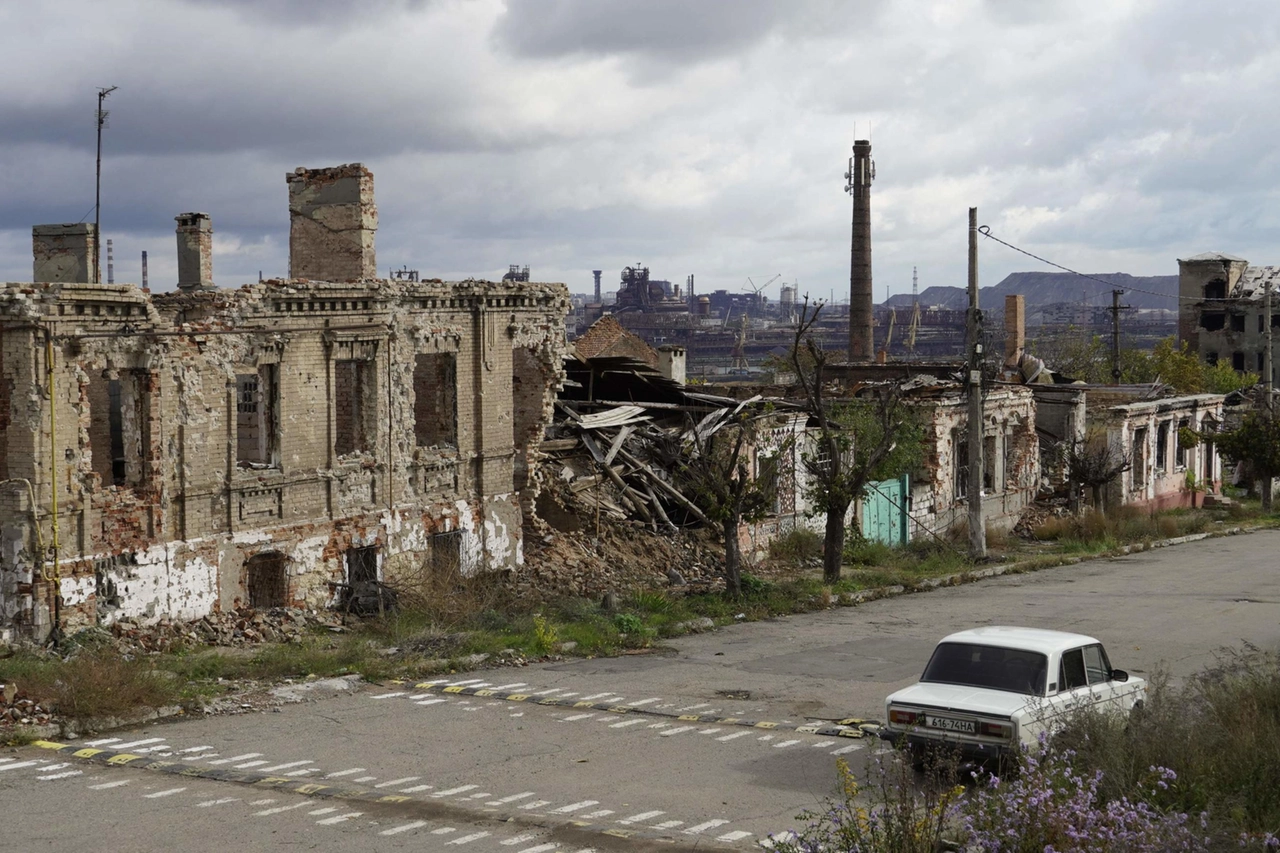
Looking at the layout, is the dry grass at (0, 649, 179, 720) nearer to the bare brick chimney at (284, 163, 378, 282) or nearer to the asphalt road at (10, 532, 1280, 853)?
the asphalt road at (10, 532, 1280, 853)

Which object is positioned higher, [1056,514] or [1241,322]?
[1241,322]

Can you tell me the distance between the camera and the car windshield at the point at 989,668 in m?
12.8

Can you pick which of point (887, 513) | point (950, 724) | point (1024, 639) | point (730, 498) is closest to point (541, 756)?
point (950, 724)

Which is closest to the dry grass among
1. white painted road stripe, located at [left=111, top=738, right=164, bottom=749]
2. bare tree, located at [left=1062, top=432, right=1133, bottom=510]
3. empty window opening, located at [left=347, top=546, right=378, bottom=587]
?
white painted road stripe, located at [left=111, top=738, right=164, bottom=749]

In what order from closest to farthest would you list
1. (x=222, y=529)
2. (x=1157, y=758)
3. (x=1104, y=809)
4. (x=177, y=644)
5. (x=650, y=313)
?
(x=1104, y=809), (x=1157, y=758), (x=177, y=644), (x=222, y=529), (x=650, y=313)

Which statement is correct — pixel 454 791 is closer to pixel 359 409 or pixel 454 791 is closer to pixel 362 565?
pixel 362 565

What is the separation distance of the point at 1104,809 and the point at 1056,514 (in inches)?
1184

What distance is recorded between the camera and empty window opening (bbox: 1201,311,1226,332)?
8881 centimetres

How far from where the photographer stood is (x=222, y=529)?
797 inches

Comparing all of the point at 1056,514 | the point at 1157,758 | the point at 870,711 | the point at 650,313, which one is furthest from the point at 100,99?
the point at 650,313

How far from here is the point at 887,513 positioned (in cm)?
3266

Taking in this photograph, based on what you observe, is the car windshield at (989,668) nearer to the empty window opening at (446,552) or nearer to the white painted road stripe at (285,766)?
the white painted road stripe at (285,766)

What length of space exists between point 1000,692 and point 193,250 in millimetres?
17125

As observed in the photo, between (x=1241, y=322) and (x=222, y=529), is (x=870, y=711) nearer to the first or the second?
(x=222, y=529)
